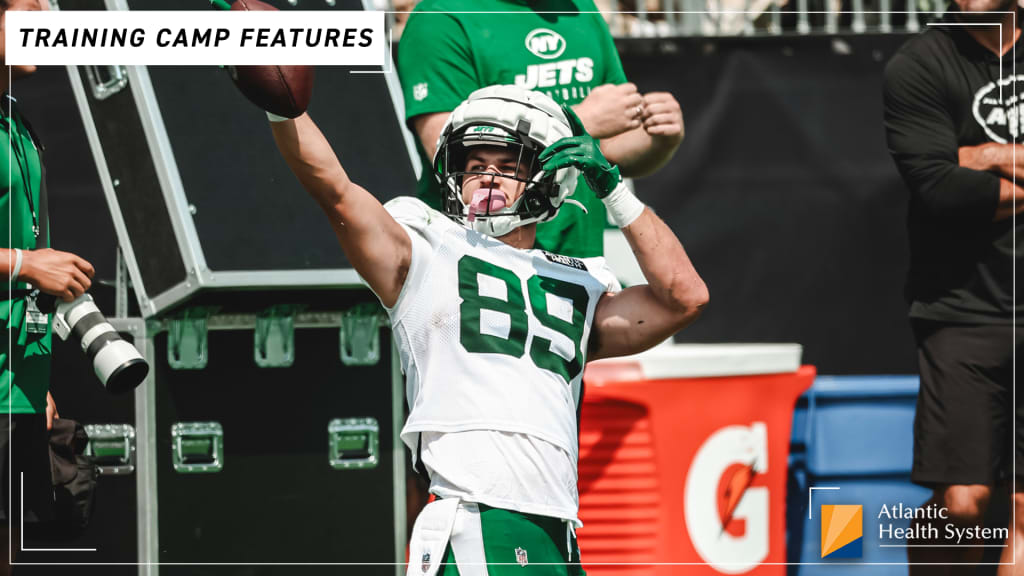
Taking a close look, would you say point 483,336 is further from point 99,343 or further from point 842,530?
point 842,530

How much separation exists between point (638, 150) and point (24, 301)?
160cm

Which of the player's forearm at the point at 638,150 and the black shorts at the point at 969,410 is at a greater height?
the player's forearm at the point at 638,150

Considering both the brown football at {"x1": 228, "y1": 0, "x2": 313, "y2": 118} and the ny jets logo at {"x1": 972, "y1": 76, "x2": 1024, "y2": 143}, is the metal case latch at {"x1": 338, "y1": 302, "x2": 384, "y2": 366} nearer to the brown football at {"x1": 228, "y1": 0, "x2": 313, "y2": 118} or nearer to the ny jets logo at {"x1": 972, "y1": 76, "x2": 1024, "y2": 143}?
the brown football at {"x1": 228, "y1": 0, "x2": 313, "y2": 118}

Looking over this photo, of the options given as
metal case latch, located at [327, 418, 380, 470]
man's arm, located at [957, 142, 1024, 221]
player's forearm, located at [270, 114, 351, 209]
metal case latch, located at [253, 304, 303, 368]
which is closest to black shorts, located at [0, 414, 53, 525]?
metal case latch, located at [253, 304, 303, 368]

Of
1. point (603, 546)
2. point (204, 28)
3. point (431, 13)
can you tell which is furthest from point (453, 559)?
point (204, 28)

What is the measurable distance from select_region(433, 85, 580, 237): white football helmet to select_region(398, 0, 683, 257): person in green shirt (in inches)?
13.5

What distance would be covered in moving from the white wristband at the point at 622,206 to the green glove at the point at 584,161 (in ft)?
0.05

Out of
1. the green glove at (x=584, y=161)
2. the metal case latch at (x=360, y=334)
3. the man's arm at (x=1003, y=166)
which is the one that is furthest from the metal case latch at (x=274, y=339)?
the man's arm at (x=1003, y=166)

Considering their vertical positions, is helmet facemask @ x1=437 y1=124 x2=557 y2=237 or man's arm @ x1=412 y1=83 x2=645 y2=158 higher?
man's arm @ x1=412 y1=83 x2=645 y2=158

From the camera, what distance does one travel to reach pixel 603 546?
3521mm

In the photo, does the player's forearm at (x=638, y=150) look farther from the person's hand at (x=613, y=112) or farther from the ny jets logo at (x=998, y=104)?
the ny jets logo at (x=998, y=104)

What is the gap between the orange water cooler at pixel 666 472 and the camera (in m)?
3.50

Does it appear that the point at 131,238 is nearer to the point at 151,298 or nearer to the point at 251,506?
the point at 151,298

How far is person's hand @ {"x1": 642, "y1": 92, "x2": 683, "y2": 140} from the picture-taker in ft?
9.86
